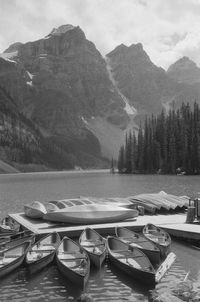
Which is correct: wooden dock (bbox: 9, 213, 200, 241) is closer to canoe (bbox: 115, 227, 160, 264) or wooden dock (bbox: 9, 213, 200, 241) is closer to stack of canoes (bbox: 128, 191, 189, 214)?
canoe (bbox: 115, 227, 160, 264)

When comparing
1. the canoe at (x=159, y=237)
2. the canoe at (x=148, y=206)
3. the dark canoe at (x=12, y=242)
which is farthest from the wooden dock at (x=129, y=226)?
the canoe at (x=148, y=206)

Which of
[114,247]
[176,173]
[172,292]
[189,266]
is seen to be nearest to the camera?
[172,292]

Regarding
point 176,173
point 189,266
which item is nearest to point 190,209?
point 189,266

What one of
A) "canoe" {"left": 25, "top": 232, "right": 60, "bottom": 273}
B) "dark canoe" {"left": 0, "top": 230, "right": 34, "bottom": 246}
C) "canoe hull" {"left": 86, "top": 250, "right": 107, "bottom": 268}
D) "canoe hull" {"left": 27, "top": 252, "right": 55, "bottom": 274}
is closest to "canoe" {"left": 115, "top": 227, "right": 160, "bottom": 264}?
"canoe hull" {"left": 86, "top": 250, "right": 107, "bottom": 268}

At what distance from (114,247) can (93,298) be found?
6.96 meters

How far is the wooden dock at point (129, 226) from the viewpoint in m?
31.0

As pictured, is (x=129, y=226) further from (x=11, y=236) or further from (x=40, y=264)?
(x=40, y=264)

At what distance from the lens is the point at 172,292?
19547 mm

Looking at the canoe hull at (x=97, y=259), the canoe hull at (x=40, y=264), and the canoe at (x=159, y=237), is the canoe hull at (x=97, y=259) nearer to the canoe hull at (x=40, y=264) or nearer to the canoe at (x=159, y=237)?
the canoe hull at (x=40, y=264)

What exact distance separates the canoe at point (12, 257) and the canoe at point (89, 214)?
24.0 feet

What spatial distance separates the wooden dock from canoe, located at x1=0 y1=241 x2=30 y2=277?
14.1 ft

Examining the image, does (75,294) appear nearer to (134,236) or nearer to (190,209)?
(134,236)

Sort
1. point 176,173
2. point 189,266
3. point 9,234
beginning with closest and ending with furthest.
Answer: point 189,266 < point 9,234 < point 176,173

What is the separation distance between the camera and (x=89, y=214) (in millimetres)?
34625
